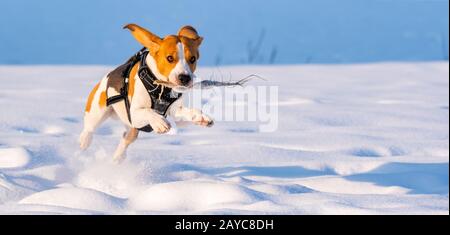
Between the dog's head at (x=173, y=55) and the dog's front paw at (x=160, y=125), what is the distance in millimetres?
206

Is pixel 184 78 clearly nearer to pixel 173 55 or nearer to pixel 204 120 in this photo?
pixel 173 55

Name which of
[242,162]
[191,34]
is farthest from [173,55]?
[242,162]

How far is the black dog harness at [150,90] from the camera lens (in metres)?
4.61

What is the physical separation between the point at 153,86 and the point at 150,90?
0.03m

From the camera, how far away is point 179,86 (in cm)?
441

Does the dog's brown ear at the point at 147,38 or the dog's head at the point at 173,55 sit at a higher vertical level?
the dog's brown ear at the point at 147,38

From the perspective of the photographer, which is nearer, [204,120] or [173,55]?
[173,55]

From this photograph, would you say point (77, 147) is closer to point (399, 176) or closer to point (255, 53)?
point (399, 176)

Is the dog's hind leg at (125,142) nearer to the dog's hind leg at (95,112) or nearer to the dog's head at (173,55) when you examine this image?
the dog's hind leg at (95,112)

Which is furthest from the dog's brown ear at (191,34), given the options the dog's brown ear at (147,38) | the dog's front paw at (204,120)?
the dog's front paw at (204,120)

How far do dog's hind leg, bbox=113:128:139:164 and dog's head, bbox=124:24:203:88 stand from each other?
0.72 meters

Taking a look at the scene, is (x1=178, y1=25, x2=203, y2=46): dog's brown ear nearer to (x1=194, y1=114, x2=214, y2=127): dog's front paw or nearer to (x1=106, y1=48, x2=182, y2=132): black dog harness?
(x1=106, y1=48, x2=182, y2=132): black dog harness

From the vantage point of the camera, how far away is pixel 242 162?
5.62 m
